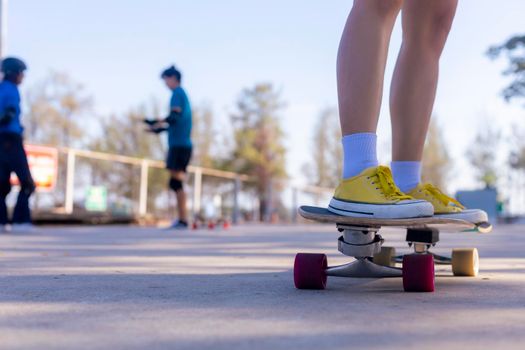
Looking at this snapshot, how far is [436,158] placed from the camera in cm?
3994

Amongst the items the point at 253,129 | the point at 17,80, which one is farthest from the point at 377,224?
the point at 253,129

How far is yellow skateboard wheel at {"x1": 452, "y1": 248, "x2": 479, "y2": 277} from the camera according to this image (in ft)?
6.61

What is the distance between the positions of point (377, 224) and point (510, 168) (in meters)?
38.4

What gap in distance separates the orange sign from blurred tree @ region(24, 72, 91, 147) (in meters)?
→ 13.9

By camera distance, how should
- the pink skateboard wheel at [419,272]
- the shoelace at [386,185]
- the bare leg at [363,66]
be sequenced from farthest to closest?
the bare leg at [363,66] < the shoelace at [386,185] < the pink skateboard wheel at [419,272]

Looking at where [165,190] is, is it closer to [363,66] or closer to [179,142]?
[179,142]

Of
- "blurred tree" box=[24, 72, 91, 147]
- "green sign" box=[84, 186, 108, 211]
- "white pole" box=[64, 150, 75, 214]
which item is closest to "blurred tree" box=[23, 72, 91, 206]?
"blurred tree" box=[24, 72, 91, 147]

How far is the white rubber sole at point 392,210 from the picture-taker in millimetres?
1622

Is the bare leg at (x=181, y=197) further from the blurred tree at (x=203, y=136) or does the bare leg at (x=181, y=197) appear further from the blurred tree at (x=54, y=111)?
the blurred tree at (x=203, y=136)

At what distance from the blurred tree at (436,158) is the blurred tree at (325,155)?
5.26 metres

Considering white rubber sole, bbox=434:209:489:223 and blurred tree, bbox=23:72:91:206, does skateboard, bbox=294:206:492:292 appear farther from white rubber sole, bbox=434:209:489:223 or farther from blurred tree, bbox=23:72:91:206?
blurred tree, bbox=23:72:91:206

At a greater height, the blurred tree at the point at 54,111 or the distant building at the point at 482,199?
the blurred tree at the point at 54,111

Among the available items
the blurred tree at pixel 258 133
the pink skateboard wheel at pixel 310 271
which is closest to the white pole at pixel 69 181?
the pink skateboard wheel at pixel 310 271

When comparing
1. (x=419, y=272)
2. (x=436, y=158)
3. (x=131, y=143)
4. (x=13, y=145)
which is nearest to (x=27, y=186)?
(x=13, y=145)
